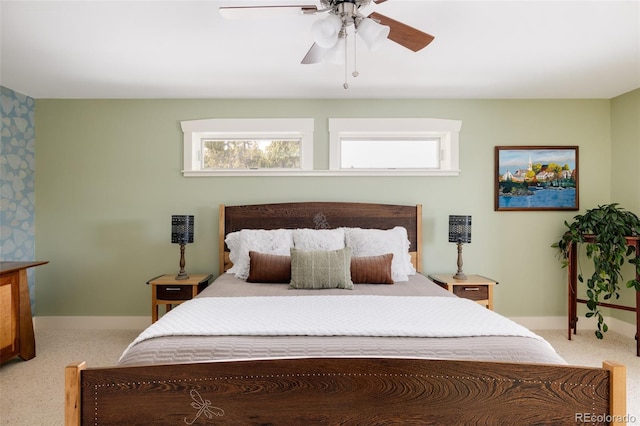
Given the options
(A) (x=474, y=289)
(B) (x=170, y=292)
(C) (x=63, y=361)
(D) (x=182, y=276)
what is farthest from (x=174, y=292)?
(A) (x=474, y=289)

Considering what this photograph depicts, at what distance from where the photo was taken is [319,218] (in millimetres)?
3557

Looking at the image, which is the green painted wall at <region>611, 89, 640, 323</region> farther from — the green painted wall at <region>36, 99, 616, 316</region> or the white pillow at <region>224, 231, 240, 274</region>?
the white pillow at <region>224, 231, 240, 274</region>

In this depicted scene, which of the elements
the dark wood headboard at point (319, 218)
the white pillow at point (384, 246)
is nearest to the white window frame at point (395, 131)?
the dark wood headboard at point (319, 218)

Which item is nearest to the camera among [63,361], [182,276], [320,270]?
[320,270]

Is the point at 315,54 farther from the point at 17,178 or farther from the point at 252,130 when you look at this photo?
the point at 17,178

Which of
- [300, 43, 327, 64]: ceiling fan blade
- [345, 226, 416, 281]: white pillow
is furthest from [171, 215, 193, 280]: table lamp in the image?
[300, 43, 327, 64]: ceiling fan blade

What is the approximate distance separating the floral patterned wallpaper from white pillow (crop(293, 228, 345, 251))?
2764 mm

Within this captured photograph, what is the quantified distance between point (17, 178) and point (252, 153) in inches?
90.5

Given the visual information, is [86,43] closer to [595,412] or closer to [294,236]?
[294,236]

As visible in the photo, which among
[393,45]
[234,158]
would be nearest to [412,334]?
[393,45]

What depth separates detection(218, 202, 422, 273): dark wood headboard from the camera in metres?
3.55

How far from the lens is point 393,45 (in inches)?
101

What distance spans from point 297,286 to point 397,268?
2.95ft

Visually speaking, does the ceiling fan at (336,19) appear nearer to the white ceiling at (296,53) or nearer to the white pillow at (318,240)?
the white ceiling at (296,53)
